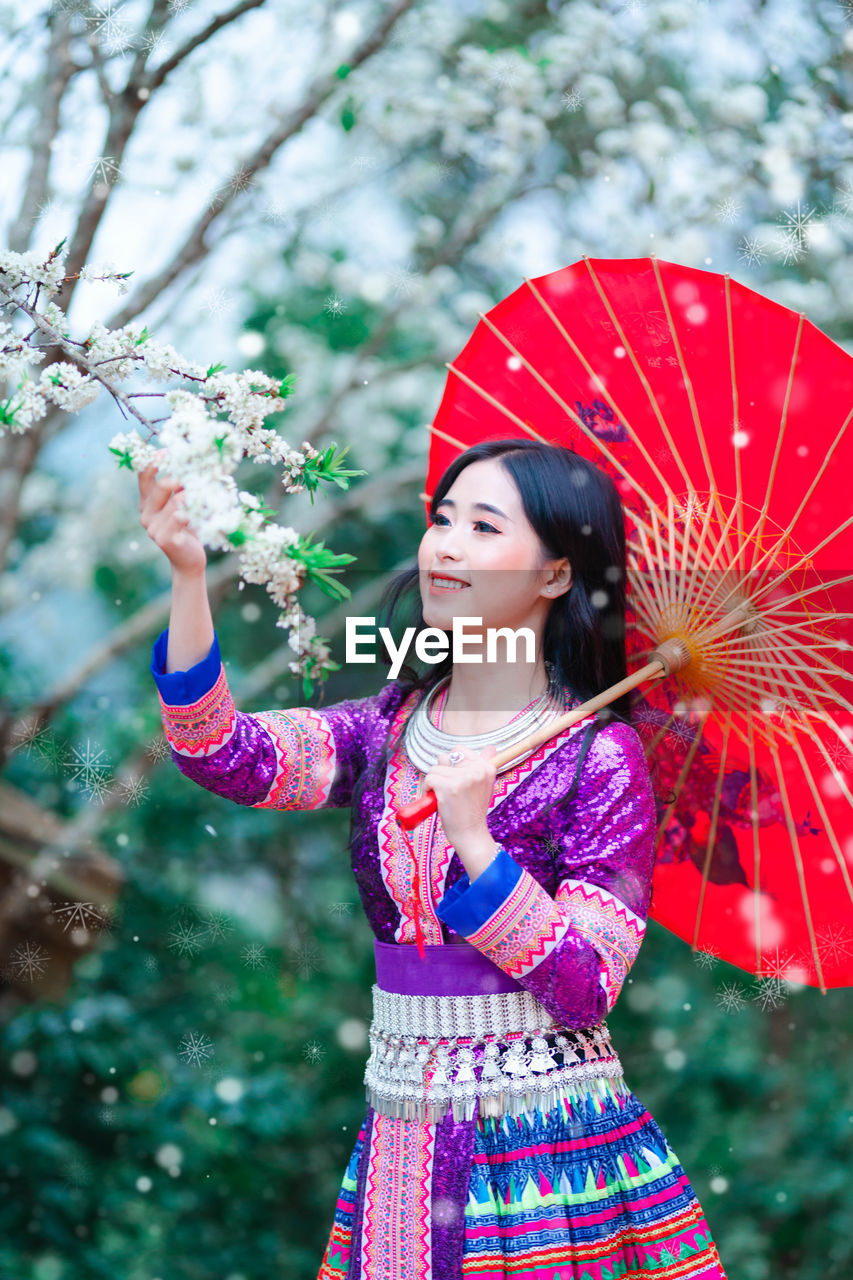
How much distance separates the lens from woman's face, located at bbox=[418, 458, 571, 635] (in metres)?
1.36

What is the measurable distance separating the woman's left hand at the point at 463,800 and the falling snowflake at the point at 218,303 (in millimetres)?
1577

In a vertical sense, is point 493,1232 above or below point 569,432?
below

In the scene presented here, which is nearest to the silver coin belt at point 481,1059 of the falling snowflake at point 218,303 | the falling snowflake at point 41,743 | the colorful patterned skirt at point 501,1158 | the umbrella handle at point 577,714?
the colorful patterned skirt at point 501,1158

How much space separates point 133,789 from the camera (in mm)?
2373

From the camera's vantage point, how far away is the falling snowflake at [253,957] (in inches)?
96.2

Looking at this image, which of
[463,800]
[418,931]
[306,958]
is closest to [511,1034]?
[418,931]

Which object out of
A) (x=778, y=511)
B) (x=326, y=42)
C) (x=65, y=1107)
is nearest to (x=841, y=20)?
(x=326, y=42)

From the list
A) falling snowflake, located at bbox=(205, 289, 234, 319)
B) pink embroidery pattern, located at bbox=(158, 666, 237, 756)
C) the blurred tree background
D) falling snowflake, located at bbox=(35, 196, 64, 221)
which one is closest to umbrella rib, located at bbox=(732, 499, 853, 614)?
pink embroidery pattern, located at bbox=(158, 666, 237, 756)

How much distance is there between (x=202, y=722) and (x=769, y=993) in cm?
182

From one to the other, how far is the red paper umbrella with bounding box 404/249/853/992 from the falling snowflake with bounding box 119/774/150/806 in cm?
111

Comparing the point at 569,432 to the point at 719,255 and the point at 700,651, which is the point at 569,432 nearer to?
the point at 700,651

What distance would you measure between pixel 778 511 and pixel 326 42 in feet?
5.45

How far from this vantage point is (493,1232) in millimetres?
1220

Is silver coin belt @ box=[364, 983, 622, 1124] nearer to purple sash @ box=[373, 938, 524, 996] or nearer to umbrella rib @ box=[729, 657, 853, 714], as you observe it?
purple sash @ box=[373, 938, 524, 996]
